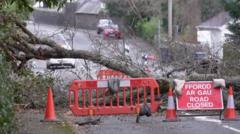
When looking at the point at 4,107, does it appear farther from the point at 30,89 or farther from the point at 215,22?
the point at 215,22

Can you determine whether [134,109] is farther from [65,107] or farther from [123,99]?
[65,107]

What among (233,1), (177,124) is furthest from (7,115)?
(233,1)

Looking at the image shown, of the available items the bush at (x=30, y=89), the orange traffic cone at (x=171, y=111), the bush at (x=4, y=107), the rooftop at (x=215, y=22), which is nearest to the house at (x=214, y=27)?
the rooftop at (x=215, y=22)

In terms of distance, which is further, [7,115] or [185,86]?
[185,86]

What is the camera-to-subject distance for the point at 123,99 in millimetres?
15500

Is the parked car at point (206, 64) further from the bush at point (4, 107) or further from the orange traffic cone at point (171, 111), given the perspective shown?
the bush at point (4, 107)

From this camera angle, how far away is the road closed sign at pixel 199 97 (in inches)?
523

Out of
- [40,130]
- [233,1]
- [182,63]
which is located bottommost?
[40,130]

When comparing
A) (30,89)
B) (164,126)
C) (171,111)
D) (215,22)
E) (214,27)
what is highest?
(215,22)

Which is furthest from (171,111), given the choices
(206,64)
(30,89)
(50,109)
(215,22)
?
(215,22)

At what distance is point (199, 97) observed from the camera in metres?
13.3

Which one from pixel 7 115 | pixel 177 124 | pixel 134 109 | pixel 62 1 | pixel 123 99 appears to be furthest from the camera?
pixel 123 99

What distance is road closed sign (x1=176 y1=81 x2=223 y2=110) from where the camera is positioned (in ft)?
43.6

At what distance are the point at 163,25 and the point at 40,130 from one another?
45.1 metres
